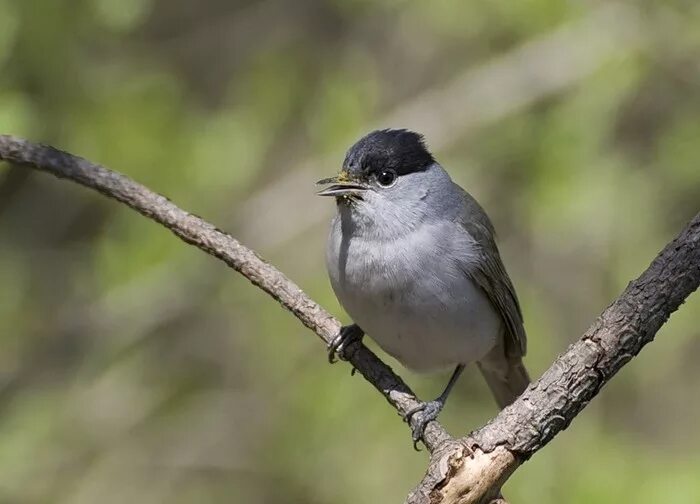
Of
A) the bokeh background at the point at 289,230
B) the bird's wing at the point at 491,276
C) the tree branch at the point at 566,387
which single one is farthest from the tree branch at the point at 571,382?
the bokeh background at the point at 289,230

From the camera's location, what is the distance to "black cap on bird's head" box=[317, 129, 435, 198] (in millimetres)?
4016

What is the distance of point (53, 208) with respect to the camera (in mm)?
5602

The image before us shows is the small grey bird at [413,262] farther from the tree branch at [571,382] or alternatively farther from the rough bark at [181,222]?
the tree branch at [571,382]

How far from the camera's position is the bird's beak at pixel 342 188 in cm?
389

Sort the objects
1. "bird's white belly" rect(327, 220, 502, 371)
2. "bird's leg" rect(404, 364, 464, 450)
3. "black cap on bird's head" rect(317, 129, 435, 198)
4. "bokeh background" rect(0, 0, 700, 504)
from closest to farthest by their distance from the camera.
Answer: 1. "bird's leg" rect(404, 364, 464, 450)
2. "bird's white belly" rect(327, 220, 502, 371)
3. "black cap on bird's head" rect(317, 129, 435, 198)
4. "bokeh background" rect(0, 0, 700, 504)

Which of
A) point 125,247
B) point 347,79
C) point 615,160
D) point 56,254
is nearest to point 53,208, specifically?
point 56,254

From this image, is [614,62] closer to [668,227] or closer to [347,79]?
[668,227]

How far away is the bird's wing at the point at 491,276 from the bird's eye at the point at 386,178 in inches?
14.1

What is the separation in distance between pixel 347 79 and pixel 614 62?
147 cm

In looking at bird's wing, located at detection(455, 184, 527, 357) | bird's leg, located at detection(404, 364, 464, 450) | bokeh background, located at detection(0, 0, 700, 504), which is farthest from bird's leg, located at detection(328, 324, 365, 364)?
bokeh background, located at detection(0, 0, 700, 504)

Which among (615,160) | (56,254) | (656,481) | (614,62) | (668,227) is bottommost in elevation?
(656,481)

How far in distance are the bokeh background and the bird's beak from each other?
3.76 feet

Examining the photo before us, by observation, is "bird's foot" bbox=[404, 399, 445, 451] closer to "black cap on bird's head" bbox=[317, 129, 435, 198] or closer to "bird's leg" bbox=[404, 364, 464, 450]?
"bird's leg" bbox=[404, 364, 464, 450]

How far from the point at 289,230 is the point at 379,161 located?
159cm
